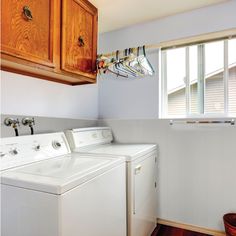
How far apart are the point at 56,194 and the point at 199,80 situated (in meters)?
1.97

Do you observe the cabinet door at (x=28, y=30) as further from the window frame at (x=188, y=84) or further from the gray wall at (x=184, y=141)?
the window frame at (x=188, y=84)

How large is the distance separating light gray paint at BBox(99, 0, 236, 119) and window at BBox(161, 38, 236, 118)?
0.48 ft

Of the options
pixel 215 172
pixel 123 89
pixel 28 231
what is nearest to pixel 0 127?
pixel 28 231

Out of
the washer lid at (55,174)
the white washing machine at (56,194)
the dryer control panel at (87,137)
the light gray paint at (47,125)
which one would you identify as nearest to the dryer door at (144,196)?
the white washing machine at (56,194)

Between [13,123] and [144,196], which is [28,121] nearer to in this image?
[13,123]

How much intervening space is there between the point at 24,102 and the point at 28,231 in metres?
1.05

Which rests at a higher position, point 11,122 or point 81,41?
point 81,41

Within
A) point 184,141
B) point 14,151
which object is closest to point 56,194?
point 14,151

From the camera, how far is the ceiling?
196 cm

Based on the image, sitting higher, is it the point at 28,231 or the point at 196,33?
the point at 196,33

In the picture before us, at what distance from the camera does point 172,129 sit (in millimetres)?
2164

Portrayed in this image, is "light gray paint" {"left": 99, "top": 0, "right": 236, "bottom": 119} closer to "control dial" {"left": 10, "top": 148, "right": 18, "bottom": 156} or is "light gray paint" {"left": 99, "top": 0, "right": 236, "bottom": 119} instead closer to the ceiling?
the ceiling

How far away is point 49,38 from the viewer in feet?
4.69

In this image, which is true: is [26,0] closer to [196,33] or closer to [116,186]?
[116,186]
